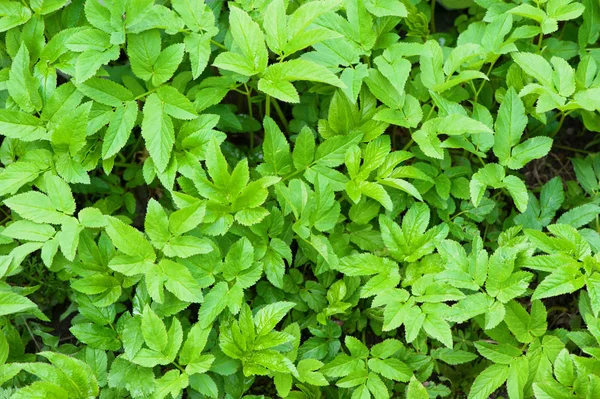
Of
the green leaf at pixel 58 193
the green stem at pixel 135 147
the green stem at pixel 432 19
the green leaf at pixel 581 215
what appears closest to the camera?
the green leaf at pixel 58 193

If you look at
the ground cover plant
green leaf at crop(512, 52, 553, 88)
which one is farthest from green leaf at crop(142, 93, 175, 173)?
green leaf at crop(512, 52, 553, 88)

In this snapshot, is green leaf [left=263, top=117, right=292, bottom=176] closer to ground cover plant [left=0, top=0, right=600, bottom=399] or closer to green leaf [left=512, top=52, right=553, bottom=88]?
ground cover plant [left=0, top=0, right=600, bottom=399]

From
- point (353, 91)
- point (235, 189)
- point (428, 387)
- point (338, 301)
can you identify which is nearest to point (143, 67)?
point (235, 189)

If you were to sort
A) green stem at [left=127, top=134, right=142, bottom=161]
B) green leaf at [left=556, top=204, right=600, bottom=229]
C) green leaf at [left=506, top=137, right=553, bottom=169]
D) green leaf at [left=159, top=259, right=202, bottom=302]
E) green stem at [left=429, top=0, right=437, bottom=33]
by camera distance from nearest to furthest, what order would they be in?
green leaf at [left=159, top=259, right=202, bottom=302], green leaf at [left=506, top=137, right=553, bottom=169], green leaf at [left=556, top=204, right=600, bottom=229], green stem at [left=127, top=134, right=142, bottom=161], green stem at [left=429, top=0, right=437, bottom=33]

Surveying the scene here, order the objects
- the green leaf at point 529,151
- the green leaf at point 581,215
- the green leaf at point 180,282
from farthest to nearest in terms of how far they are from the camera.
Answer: the green leaf at point 581,215 < the green leaf at point 529,151 < the green leaf at point 180,282

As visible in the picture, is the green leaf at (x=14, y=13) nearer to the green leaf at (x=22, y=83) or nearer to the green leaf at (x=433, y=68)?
the green leaf at (x=22, y=83)

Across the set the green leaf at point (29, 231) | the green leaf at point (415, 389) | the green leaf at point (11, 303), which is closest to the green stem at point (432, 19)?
the green leaf at point (415, 389)

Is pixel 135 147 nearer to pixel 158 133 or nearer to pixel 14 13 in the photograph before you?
pixel 158 133

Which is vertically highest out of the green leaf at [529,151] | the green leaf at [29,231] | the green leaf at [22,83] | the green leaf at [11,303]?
the green leaf at [22,83]

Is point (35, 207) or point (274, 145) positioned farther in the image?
point (274, 145)

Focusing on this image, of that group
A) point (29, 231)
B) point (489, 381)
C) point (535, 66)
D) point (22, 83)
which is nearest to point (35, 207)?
point (29, 231)
